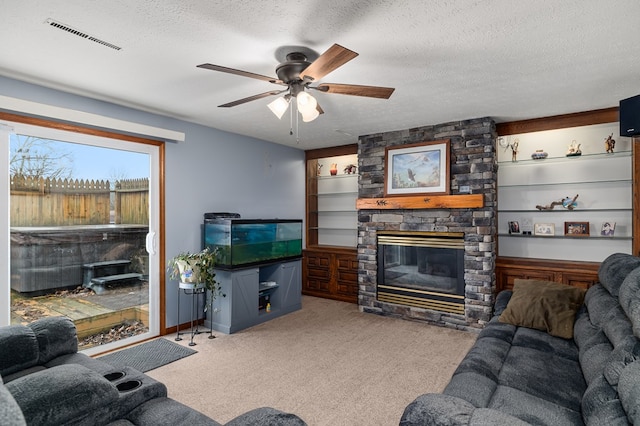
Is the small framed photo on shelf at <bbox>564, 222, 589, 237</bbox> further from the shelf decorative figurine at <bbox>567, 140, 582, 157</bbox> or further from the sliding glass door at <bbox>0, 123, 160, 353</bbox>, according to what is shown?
the sliding glass door at <bbox>0, 123, 160, 353</bbox>

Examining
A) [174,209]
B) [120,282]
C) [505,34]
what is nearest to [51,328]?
[120,282]

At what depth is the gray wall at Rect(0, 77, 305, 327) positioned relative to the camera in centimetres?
370

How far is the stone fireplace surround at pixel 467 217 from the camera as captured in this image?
423cm

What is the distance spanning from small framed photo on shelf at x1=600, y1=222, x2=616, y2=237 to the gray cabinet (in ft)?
12.4

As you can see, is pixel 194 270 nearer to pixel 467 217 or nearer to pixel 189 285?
pixel 189 285

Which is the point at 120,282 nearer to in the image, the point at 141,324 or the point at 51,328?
the point at 141,324

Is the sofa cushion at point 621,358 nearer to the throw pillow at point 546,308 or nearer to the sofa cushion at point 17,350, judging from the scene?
the throw pillow at point 546,308

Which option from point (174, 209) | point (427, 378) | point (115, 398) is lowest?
point (427, 378)

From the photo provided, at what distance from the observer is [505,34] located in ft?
7.43

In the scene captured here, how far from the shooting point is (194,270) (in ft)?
12.9

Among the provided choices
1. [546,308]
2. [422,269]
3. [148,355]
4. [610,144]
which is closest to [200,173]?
[148,355]

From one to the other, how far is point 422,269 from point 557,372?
2.72 m

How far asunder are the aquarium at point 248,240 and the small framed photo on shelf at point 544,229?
3.19 m

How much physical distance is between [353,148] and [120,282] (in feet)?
12.3
